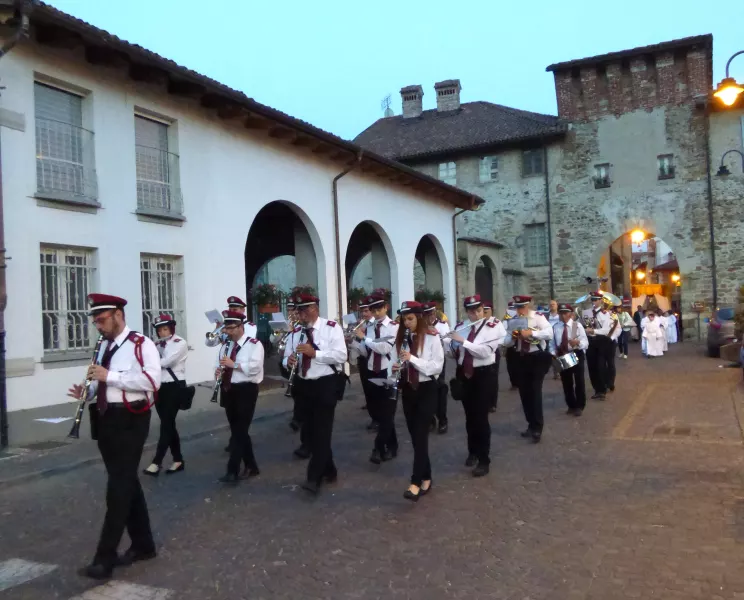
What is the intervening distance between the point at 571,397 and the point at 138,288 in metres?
7.39

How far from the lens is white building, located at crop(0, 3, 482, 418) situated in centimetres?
1034

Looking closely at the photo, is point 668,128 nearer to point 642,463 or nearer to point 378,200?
point 378,200

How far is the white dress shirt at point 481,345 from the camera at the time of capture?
297 inches

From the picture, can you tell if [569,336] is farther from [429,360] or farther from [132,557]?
[132,557]

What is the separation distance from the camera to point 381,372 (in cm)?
895

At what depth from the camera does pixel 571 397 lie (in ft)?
37.3

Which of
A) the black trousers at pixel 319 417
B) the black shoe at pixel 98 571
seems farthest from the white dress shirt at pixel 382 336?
the black shoe at pixel 98 571

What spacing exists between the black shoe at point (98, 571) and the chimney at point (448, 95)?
36673mm

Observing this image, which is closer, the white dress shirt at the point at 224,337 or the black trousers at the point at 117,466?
the black trousers at the point at 117,466

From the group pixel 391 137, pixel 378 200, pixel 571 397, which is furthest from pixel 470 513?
pixel 391 137

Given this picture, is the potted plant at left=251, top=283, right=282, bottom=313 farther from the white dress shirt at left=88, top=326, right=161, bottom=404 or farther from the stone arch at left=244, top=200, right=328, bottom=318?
the white dress shirt at left=88, top=326, right=161, bottom=404

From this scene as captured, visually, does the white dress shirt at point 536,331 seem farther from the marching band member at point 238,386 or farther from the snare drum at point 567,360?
the marching band member at point 238,386

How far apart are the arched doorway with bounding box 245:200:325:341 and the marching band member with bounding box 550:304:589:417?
23.6 feet

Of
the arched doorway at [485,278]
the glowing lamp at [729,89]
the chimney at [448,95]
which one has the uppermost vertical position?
the chimney at [448,95]
